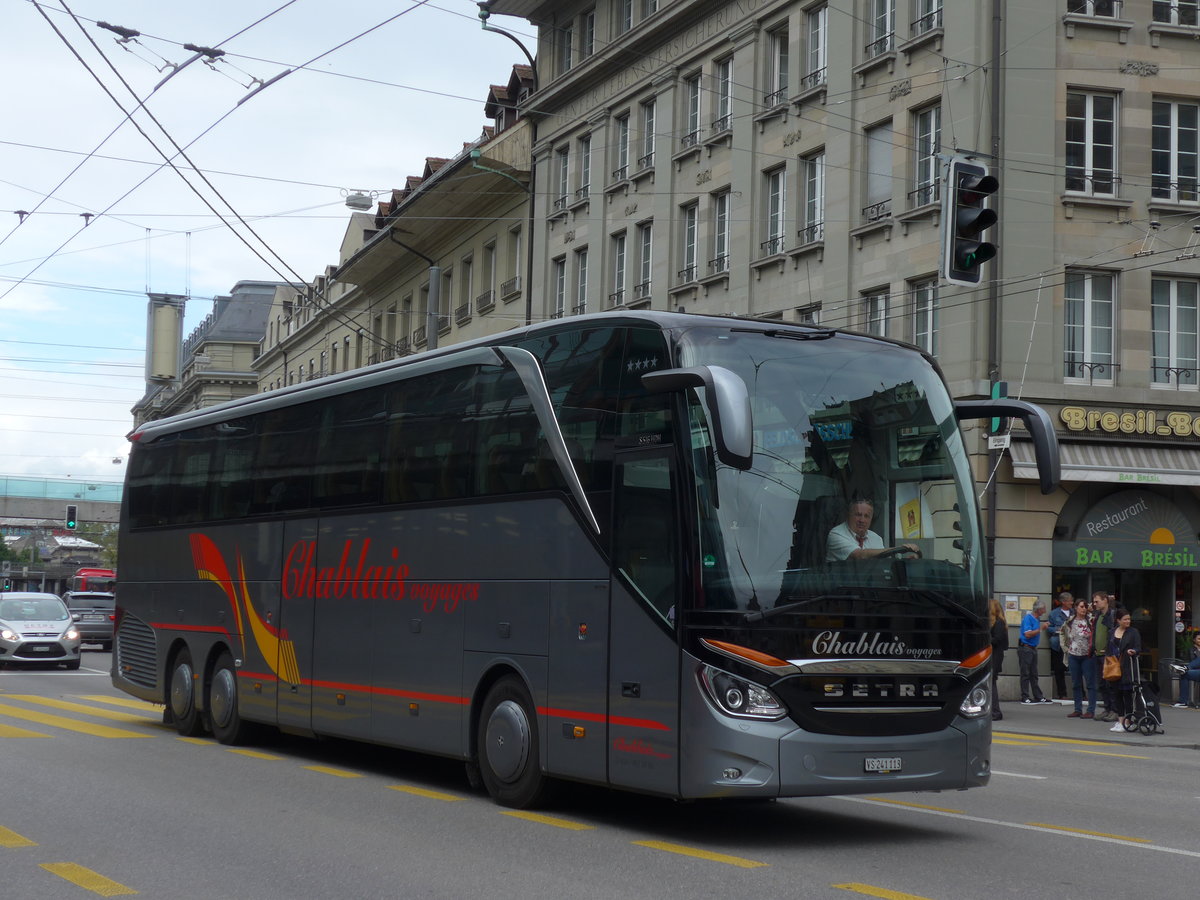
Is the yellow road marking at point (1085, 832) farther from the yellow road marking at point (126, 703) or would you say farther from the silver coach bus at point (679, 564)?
the yellow road marking at point (126, 703)

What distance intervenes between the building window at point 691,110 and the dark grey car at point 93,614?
21.0 meters

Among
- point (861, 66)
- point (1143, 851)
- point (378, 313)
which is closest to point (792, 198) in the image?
point (861, 66)

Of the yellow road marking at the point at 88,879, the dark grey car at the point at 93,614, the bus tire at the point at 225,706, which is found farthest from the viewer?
the dark grey car at the point at 93,614

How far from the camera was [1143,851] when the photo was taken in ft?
31.6

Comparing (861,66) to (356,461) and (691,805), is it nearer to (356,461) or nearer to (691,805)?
(356,461)

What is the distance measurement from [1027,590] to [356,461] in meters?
16.9

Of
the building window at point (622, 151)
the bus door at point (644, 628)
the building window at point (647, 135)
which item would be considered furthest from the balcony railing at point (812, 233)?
the bus door at point (644, 628)

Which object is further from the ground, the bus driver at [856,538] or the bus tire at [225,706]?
the bus driver at [856,538]

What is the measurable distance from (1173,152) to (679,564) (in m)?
21.6

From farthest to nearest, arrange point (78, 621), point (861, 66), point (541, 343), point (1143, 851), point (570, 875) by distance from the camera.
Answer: point (78, 621)
point (861, 66)
point (541, 343)
point (1143, 851)
point (570, 875)

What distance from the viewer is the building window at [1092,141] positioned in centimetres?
Result: 2794

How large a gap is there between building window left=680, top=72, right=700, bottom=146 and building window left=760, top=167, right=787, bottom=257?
9.53 feet

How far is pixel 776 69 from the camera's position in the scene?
3284cm

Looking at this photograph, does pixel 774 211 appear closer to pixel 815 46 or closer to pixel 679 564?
pixel 815 46
